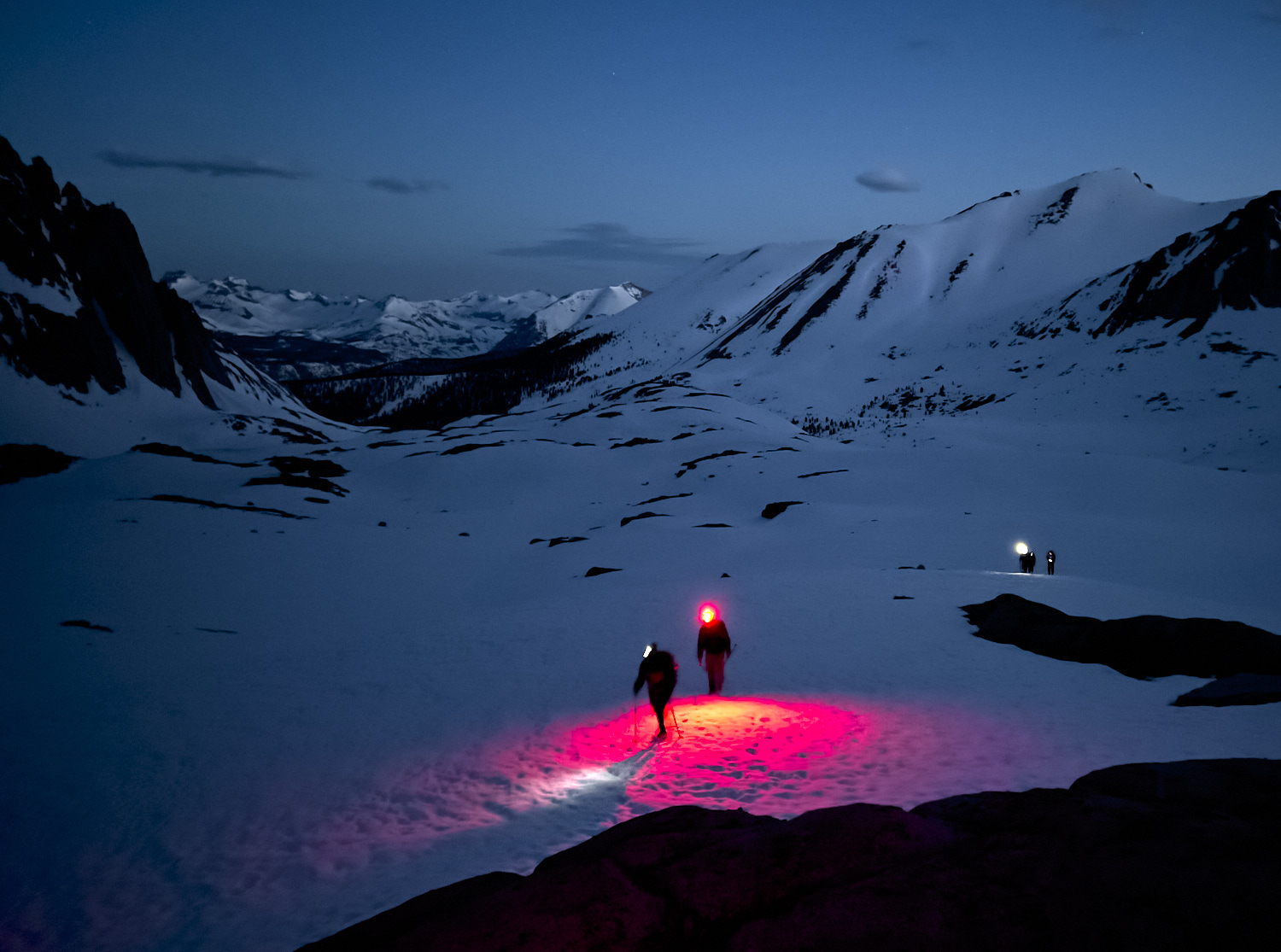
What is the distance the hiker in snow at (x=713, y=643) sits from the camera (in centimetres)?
1216

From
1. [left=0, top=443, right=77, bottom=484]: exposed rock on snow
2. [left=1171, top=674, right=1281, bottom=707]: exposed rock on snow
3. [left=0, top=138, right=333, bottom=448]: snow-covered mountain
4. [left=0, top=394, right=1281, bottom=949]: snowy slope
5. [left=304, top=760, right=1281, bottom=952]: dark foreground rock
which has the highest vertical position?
[left=0, top=138, right=333, bottom=448]: snow-covered mountain

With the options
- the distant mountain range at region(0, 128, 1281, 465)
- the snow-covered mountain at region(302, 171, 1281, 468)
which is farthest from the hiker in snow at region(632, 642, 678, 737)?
the snow-covered mountain at region(302, 171, 1281, 468)

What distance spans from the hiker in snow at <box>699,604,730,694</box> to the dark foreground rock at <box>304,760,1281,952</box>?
653 cm

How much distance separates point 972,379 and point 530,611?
90440 mm

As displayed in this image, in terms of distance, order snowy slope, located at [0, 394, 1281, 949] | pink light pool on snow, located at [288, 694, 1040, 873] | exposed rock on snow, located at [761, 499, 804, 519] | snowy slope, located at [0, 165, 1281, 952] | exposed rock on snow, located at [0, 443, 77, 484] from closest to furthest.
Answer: snowy slope, located at [0, 394, 1281, 949]
snowy slope, located at [0, 165, 1281, 952]
pink light pool on snow, located at [288, 694, 1040, 873]
exposed rock on snow, located at [0, 443, 77, 484]
exposed rock on snow, located at [761, 499, 804, 519]

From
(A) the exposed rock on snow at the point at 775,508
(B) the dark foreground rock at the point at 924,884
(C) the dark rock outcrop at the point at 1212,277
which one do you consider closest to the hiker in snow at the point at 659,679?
(B) the dark foreground rock at the point at 924,884

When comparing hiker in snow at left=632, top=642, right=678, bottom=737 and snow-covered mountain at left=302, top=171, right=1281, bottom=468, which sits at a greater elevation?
snow-covered mountain at left=302, top=171, right=1281, bottom=468

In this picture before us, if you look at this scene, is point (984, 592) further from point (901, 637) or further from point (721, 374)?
point (721, 374)

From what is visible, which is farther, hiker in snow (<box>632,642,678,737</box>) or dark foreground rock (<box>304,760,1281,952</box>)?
hiker in snow (<box>632,642,678,737</box>)

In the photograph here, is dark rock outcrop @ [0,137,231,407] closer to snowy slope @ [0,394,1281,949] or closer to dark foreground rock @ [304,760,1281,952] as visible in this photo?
snowy slope @ [0,394,1281,949]

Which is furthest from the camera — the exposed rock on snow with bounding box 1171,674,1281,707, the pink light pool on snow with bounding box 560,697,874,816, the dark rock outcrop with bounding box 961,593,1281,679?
the dark rock outcrop with bounding box 961,593,1281,679

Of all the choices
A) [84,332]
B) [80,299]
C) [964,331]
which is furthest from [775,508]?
[964,331]

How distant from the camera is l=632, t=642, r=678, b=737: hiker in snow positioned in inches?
411

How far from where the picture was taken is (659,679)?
10.4m
